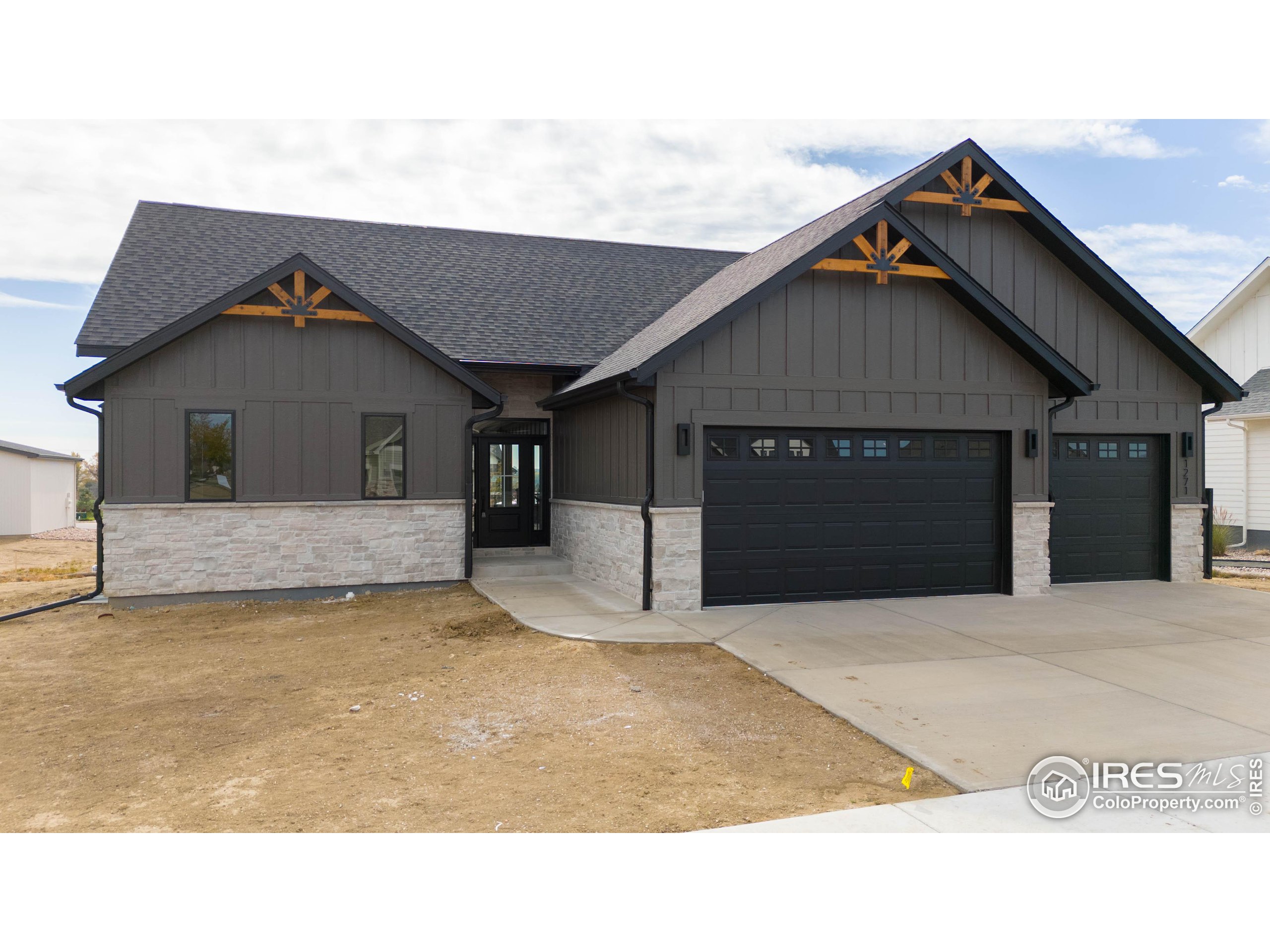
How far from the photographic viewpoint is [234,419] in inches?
464

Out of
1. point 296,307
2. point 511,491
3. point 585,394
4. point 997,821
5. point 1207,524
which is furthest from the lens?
point 511,491

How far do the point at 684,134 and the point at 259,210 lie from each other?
10260 millimetres

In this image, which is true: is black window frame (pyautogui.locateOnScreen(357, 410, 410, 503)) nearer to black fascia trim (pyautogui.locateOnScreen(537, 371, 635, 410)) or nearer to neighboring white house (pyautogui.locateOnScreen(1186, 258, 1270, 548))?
black fascia trim (pyautogui.locateOnScreen(537, 371, 635, 410))

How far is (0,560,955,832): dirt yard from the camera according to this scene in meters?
4.57

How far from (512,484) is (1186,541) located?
452 inches

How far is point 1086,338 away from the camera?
13.1 meters

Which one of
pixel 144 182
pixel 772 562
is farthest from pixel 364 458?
pixel 144 182

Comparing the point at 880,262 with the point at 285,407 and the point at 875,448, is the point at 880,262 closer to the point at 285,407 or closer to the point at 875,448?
the point at 875,448

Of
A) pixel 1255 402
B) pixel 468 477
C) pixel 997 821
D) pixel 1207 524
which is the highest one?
pixel 1255 402

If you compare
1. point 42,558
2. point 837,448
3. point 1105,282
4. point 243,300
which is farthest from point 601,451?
point 42,558

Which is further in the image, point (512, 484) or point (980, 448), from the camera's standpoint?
point (512, 484)

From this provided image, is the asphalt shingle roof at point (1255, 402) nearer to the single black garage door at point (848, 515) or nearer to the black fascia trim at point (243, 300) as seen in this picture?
the single black garage door at point (848, 515)

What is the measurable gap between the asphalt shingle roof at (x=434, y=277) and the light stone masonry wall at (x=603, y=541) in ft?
9.05

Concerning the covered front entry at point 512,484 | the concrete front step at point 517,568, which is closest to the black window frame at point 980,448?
the concrete front step at point 517,568
